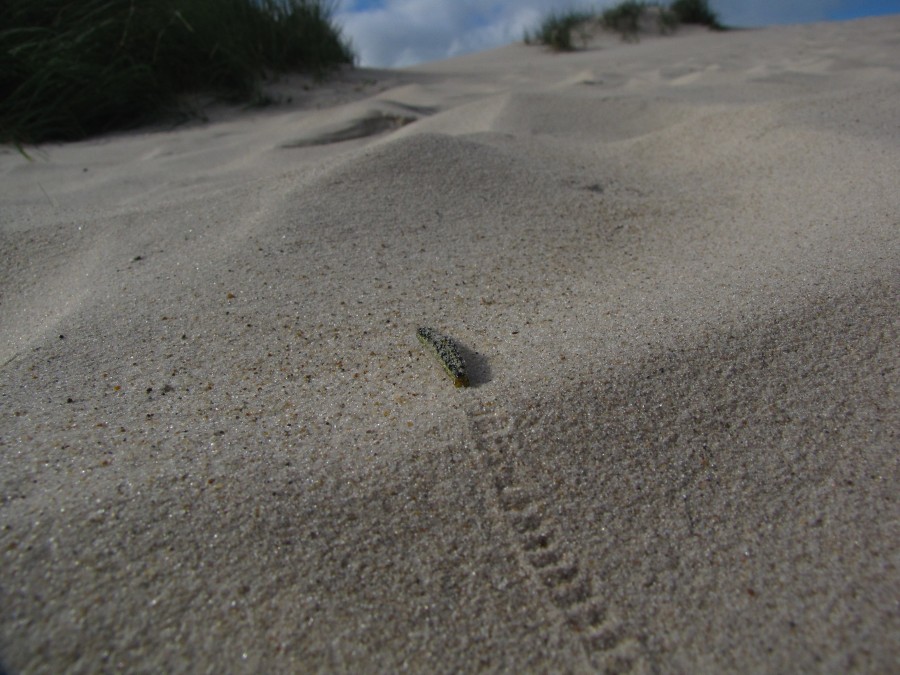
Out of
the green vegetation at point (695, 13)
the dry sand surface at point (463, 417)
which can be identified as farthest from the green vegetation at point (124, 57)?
the green vegetation at point (695, 13)

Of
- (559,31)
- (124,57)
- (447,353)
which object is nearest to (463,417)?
(447,353)

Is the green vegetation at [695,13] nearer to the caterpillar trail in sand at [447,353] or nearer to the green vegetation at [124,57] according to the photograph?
the green vegetation at [124,57]

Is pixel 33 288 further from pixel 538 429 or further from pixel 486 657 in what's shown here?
pixel 486 657

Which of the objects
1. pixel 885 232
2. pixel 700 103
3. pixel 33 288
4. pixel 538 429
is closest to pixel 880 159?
pixel 885 232

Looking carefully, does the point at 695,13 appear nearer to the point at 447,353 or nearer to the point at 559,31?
the point at 559,31

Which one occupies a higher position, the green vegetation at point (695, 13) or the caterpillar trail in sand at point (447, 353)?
the green vegetation at point (695, 13)
